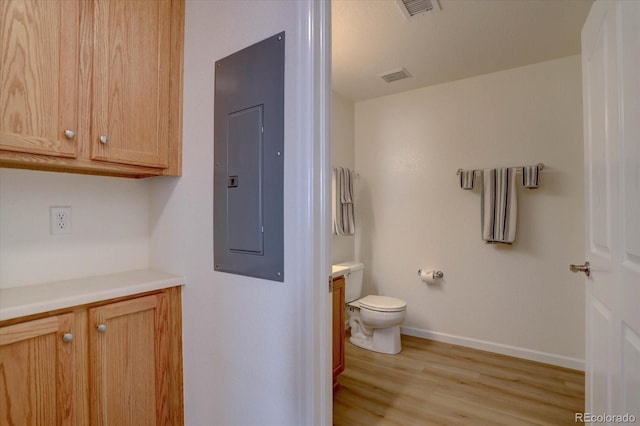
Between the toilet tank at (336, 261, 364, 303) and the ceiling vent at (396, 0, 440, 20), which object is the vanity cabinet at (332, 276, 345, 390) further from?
the ceiling vent at (396, 0, 440, 20)

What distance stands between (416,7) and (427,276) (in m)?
2.08

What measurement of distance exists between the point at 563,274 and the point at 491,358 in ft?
2.84

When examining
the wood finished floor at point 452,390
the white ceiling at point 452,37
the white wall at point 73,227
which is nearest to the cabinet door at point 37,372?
the white wall at point 73,227

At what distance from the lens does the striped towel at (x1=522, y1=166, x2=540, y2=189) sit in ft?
7.13

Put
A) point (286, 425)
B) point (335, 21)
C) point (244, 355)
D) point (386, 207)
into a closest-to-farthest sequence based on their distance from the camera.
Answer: point (286, 425), point (244, 355), point (335, 21), point (386, 207)

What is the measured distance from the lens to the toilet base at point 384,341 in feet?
7.97

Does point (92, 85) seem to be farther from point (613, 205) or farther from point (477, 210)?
point (477, 210)

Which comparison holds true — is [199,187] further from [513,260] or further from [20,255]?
[513,260]

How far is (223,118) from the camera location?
1.14 m

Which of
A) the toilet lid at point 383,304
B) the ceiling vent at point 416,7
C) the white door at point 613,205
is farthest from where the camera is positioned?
the toilet lid at point 383,304

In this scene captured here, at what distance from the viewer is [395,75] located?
98.7 inches

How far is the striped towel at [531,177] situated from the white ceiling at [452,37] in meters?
0.86

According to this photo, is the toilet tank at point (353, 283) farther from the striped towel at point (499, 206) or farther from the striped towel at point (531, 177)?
the striped towel at point (531, 177)

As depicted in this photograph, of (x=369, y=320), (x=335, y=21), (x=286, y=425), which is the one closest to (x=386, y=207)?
(x=369, y=320)
